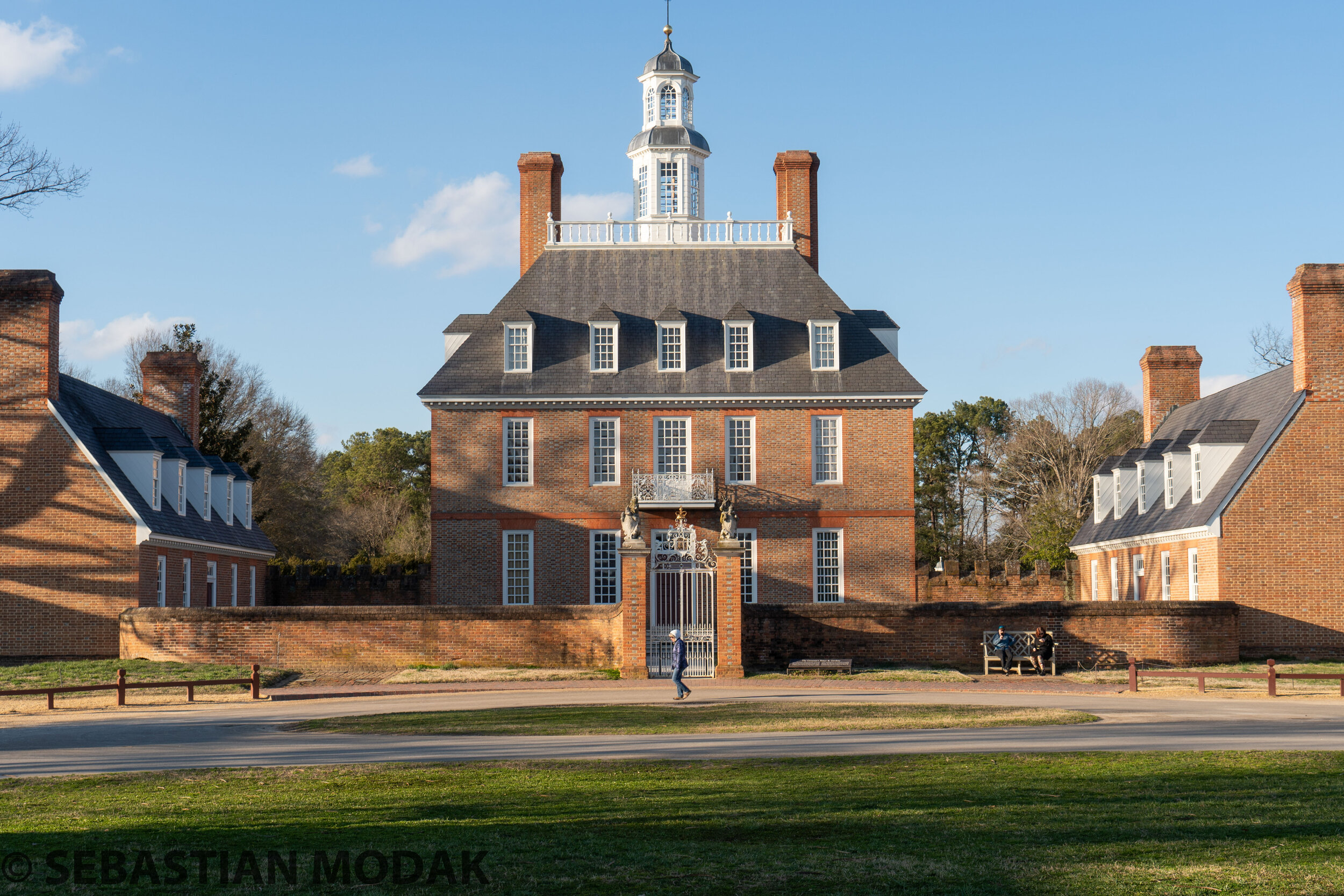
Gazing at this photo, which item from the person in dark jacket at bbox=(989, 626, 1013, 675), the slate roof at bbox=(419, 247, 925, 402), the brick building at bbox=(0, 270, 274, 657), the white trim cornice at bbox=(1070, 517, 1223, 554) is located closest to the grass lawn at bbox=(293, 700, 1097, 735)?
the person in dark jacket at bbox=(989, 626, 1013, 675)

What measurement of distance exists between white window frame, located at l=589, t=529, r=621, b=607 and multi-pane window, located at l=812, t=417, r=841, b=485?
5804mm

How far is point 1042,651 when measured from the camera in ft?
87.5

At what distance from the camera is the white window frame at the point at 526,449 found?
117 feet

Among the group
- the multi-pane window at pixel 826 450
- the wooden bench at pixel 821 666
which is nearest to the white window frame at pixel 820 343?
the multi-pane window at pixel 826 450

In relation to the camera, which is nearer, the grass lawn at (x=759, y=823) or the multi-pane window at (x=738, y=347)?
the grass lawn at (x=759, y=823)

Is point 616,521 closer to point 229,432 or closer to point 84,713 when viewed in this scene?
point 84,713

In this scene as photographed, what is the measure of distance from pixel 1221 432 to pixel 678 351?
14796mm

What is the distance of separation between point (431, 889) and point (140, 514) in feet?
80.3

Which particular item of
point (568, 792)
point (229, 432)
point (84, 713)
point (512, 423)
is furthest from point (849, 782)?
point (229, 432)

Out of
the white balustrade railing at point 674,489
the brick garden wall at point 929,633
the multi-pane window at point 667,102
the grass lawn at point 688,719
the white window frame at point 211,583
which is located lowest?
the grass lawn at point 688,719

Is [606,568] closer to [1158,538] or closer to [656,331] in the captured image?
[656,331]

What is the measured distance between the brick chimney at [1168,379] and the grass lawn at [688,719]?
25.7m

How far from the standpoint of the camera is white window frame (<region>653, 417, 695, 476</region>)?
118ft

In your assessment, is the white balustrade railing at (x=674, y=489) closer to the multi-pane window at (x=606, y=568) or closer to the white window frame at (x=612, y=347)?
the multi-pane window at (x=606, y=568)
